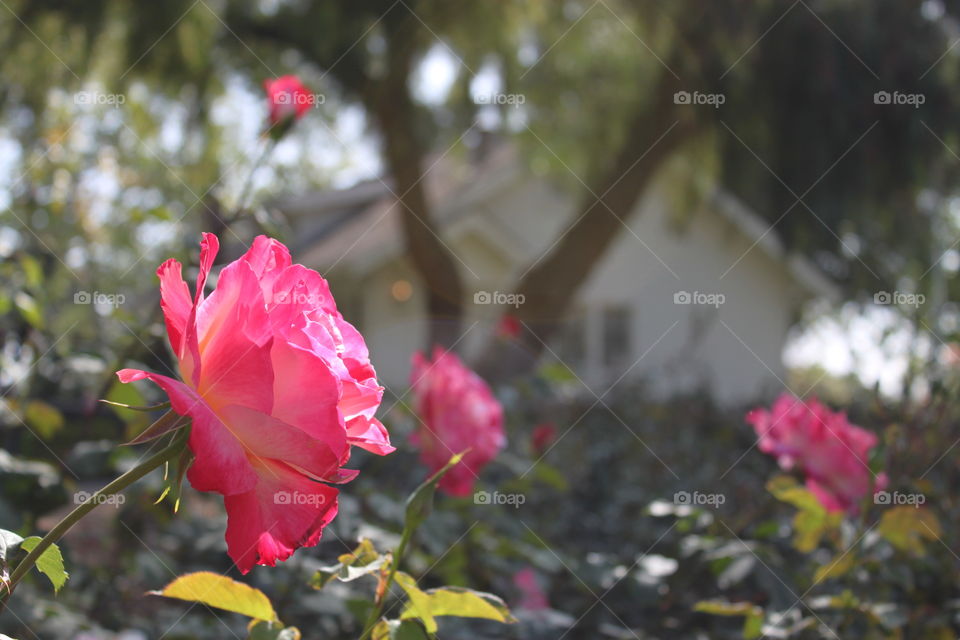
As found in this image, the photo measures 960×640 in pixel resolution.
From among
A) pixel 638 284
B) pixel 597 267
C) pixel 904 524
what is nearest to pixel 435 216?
pixel 597 267

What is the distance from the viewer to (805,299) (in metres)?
17.5

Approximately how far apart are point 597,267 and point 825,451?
430 inches

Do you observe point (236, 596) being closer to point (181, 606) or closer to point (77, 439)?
point (181, 606)

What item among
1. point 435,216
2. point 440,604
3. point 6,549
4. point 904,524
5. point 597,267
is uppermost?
point 597,267

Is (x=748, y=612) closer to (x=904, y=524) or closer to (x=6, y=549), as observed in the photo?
(x=904, y=524)

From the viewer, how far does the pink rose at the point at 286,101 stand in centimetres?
186

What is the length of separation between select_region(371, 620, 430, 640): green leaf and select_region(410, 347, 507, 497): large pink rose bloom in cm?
112

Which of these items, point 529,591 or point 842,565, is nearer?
point 842,565

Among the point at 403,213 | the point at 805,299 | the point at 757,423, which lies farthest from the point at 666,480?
the point at 805,299

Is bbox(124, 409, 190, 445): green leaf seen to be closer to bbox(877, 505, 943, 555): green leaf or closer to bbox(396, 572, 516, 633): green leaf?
bbox(396, 572, 516, 633): green leaf

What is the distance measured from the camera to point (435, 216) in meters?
12.2

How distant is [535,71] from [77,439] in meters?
10.6

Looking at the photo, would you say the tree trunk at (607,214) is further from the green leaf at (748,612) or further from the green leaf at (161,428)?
the green leaf at (161,428)

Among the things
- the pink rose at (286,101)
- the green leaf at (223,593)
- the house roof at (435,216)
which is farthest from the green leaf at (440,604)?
the house roof at (435,216)
